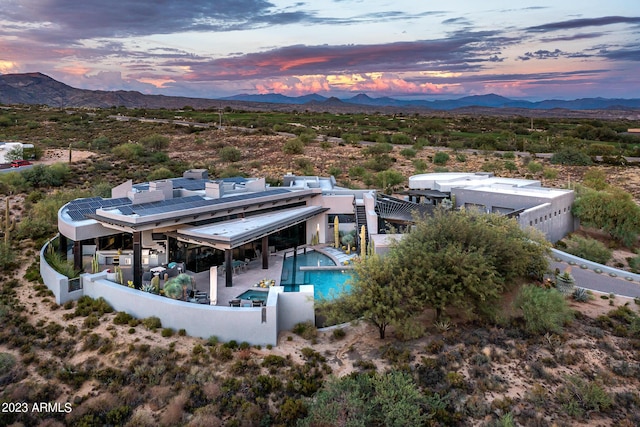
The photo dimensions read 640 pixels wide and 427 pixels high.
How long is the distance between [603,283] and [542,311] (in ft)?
22.7

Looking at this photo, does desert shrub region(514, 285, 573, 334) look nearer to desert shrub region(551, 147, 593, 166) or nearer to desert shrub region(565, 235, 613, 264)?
desert shrub region(565, 235, 613, 264)

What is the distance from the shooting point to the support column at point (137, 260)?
61.5ft

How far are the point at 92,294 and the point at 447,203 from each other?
67.5ft

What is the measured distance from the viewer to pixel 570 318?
53.8ft

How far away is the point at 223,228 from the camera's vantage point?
813 inches

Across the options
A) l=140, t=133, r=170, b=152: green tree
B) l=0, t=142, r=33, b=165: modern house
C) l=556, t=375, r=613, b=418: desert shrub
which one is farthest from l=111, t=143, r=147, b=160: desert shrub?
l=556, t=375, r=613, b=418: desert shrub

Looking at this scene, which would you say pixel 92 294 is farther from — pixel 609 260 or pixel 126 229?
pixel 609 260

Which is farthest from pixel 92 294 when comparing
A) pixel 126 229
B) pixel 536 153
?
pixel 536 153

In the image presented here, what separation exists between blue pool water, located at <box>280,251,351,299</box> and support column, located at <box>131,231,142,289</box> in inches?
241

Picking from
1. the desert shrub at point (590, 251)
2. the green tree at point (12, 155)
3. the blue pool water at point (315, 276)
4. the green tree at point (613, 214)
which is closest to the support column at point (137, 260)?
the blue pool water at point (315, 276)

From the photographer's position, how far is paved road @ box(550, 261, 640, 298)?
1989 cm

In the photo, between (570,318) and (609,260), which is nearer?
(570,318)

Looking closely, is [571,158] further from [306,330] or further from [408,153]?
[306,330]

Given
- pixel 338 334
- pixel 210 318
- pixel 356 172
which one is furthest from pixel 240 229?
pixel 356 172
